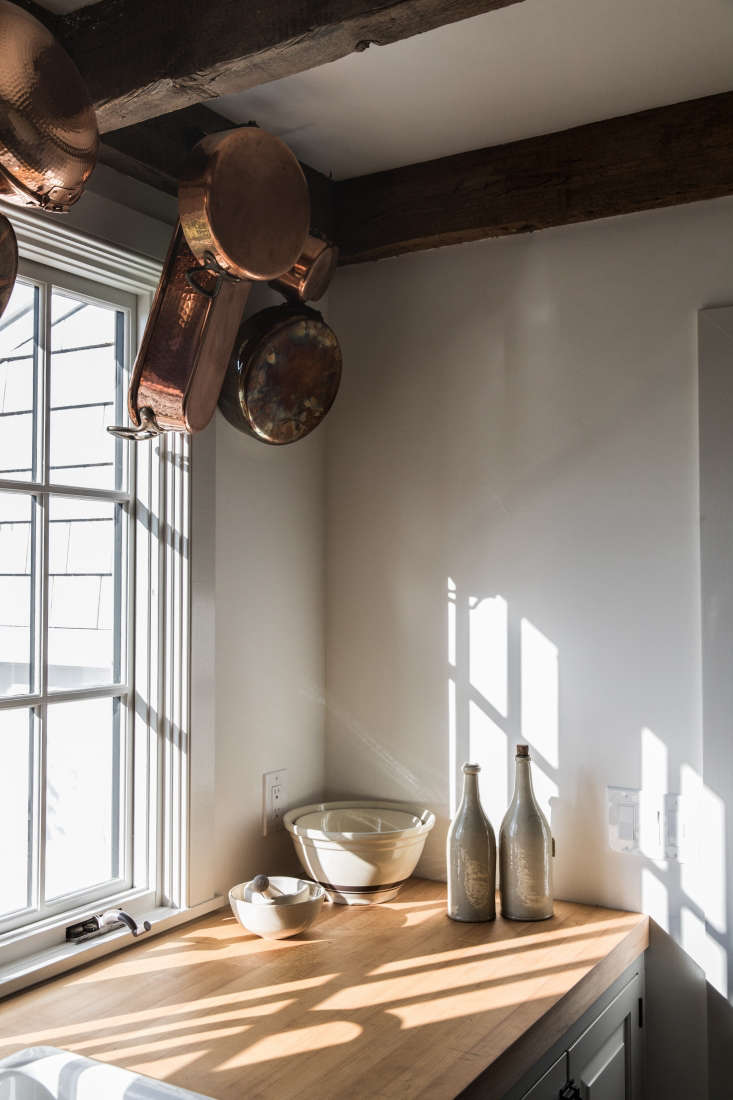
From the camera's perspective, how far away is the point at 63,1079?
130 cm

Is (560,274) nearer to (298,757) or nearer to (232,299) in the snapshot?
(232,299)

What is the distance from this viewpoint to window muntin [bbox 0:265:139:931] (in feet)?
5.44

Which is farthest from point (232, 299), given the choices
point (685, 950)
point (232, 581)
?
point (685, 950)

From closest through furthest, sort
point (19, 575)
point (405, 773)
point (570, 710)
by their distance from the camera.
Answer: point (19, 575)
point (570, 710)
point (405, 773)

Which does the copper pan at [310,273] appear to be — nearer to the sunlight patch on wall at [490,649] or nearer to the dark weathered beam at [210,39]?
the dark weathered beam at [210,39]

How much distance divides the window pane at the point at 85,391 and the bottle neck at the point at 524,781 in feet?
3.11

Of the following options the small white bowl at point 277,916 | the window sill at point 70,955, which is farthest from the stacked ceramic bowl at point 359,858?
the window sill at point 70,955

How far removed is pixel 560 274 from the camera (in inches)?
80.8

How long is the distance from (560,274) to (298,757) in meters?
1.20

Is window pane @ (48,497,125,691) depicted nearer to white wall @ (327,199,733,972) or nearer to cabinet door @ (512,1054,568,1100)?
white wall @ (327,199,733,972)

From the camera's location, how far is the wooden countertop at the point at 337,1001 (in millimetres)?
1311

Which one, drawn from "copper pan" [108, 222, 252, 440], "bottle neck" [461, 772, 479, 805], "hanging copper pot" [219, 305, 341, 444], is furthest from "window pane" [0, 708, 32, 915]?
"bottle neck" [461, 772, 479, 805]

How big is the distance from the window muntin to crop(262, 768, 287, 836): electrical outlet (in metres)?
0.33

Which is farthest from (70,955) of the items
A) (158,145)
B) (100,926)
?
(158,145)
